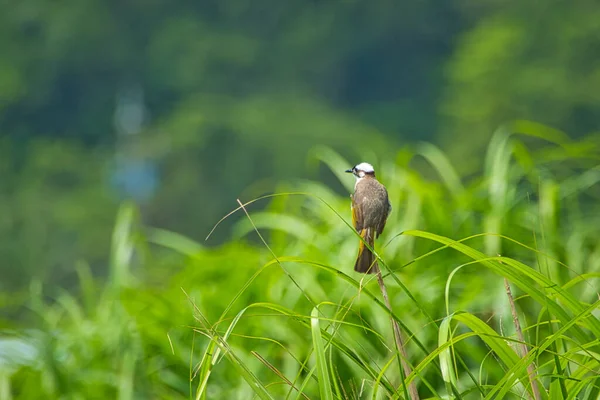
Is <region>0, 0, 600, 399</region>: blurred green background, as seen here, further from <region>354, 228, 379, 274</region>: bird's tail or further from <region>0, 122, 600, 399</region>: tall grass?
<region>354, 228, 379, 274</region>: bird's tail

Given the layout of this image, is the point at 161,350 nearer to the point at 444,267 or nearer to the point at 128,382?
the point at 128,382

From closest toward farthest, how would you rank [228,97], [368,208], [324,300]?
[368,208], [324,300], [228,97]

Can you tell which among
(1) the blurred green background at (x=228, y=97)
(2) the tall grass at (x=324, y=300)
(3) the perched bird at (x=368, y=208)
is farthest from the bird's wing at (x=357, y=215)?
(1) the blurred green background at (x=228, y=97)

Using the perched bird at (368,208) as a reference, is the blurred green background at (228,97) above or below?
below

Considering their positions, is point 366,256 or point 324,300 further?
point 324,300

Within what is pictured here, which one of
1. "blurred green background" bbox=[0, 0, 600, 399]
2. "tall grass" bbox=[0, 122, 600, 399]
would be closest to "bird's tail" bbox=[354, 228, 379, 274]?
"tall grass" bbox=[0, 122, 600, 399]

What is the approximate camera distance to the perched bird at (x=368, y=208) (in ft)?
1.53

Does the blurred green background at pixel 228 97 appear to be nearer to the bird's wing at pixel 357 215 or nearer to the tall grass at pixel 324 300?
the tall grass at pixel 324 300

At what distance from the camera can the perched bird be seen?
0.47m

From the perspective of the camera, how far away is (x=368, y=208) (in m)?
0.47

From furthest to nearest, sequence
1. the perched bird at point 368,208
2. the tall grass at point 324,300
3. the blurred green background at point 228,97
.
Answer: the blurred green background at point 228,97 < the tall grass at point 324,300 < the perched bird at point 368,208

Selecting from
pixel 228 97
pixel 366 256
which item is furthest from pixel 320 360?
pixel 228 97

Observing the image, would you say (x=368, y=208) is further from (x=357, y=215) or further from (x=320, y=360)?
(x=320, y=360)

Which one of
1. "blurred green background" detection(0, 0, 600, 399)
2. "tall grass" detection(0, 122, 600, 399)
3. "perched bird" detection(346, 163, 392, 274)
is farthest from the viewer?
"blurred green background" detection(0, 0, 600, 399)
